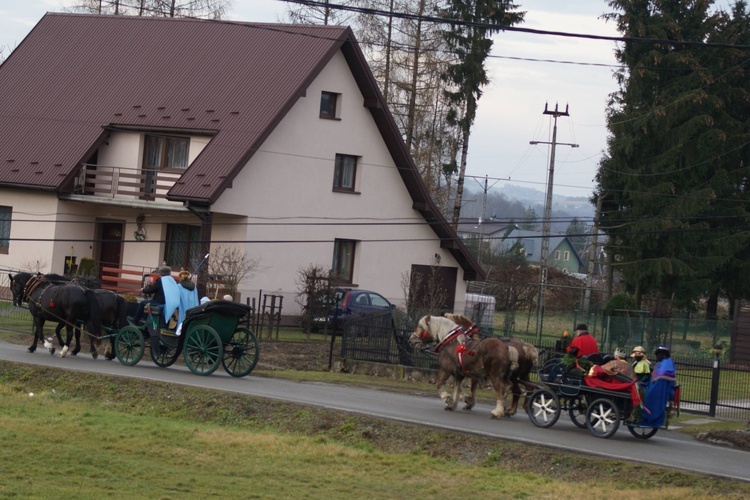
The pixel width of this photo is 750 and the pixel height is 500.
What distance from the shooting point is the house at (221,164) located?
120 ft

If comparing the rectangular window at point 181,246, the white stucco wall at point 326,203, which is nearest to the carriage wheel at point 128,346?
the white stucco wall at point 326,203

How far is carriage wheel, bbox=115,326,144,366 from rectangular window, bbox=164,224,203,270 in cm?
1528

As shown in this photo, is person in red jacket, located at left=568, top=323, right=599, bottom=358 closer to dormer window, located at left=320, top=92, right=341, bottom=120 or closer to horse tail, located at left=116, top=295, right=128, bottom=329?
horse tail, located at left=116, top=295, right=128, bottom=329

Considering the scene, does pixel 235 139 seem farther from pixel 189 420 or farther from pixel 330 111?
pixel 189 420

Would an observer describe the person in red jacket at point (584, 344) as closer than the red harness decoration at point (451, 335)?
No

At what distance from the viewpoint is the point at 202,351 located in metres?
20.9

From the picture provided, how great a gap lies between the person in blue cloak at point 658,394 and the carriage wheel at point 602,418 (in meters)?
0.48

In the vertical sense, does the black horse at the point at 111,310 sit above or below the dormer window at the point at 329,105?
below

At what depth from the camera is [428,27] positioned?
51750mm

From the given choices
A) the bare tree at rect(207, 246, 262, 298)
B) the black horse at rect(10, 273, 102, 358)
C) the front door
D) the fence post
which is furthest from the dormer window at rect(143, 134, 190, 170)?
the fence post

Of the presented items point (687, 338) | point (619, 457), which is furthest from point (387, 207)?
point (619, 457)

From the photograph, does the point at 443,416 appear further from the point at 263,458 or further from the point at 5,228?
the point at 5,228

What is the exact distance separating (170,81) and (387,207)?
9.14 metres

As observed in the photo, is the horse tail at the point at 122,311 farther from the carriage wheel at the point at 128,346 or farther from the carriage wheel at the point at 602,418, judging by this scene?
the carriage wheel at the point at 602,418
